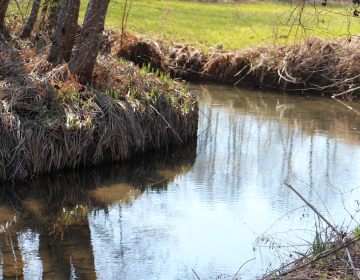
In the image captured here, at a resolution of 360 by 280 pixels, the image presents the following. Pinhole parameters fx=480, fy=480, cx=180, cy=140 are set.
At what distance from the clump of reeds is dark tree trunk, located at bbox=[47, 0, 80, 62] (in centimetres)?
32

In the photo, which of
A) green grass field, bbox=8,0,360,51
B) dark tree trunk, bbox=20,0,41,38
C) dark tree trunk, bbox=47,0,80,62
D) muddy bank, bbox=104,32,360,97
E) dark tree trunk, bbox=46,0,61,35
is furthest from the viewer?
green grass field, bbox=8,0,360,51

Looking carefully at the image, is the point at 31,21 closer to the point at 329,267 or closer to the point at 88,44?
the point at 88,44

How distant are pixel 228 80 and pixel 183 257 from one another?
9.85 meters

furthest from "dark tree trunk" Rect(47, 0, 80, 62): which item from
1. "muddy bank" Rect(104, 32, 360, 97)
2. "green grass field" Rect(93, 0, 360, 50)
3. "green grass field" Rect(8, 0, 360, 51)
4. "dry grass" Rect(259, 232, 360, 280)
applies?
"muddy bank" Rect(104, 32, 360, 97)

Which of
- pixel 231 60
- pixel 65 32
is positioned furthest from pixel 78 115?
pixel 231 60

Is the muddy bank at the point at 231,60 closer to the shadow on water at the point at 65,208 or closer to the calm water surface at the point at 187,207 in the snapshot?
the calm water surface at the point at 187,207

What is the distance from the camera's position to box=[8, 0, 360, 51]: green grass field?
1544cm

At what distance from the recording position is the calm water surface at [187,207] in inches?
173

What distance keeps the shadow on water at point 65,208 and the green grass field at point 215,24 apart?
6.13 metres

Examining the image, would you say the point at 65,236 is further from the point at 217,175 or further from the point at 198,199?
the point at 217,175

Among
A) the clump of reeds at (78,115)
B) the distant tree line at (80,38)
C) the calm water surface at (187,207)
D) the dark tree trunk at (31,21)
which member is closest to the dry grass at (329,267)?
the calm water surface at (187,207)

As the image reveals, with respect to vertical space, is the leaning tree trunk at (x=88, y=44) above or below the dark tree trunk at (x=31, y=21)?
below

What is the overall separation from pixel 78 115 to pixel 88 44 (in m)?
1.34

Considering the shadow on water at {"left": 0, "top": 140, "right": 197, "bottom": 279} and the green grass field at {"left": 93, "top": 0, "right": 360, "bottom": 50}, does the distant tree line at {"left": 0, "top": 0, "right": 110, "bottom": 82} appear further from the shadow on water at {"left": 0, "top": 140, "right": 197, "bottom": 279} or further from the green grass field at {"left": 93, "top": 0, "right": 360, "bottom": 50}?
the green grass field at {"left": 93, "top": 0, "right": 360, "bottom": 50}
